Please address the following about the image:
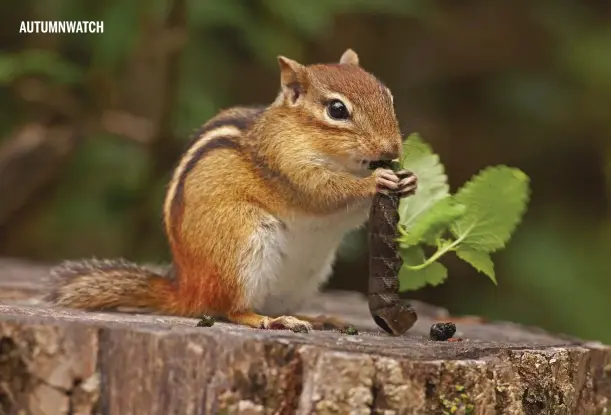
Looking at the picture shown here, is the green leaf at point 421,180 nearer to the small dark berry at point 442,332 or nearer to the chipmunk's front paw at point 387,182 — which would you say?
the chipmunk's front paw at point 387,182

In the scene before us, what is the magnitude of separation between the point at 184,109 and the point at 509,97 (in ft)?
7.08

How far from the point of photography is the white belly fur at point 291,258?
327 centimetres

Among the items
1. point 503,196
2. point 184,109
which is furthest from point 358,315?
point 184,109

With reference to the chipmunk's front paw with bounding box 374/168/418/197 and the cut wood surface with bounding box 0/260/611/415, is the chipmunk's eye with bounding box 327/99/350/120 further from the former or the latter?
the cut wood surface with bounding box 0/260/611/415

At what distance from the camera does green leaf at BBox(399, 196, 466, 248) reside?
305 cm

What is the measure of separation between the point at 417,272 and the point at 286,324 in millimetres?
471

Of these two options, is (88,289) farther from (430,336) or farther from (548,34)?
(548,34)

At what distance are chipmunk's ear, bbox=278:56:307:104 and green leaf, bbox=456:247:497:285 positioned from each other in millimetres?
775

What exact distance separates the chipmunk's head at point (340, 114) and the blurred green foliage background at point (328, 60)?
127 cm

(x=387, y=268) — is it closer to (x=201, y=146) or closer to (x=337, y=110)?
(x=337, y=110)

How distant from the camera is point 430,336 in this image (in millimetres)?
3111

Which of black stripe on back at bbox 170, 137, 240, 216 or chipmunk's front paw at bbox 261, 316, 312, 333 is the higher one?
black stripe on back at bbox 170, 137, 240, 216

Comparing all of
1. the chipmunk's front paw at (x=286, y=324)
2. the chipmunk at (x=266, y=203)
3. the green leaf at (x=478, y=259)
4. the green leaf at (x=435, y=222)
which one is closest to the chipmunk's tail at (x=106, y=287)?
the chipmunk at (x=266, y=203)

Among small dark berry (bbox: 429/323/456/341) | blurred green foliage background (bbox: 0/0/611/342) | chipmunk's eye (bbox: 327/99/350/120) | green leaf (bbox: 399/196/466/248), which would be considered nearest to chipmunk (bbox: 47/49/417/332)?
chipmunk's eye (bbox: 327/99/350/120)
